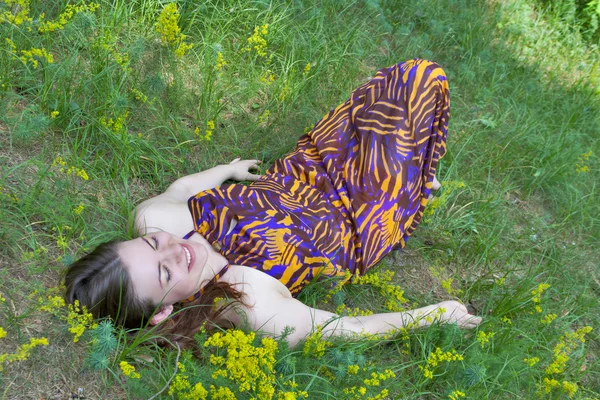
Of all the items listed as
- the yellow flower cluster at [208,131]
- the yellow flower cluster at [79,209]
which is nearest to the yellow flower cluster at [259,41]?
the yellow flower cluster at [208,131]

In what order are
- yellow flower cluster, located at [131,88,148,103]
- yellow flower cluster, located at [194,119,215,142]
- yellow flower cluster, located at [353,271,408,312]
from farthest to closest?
1. yellow flower cluster, located at [194,119,215,142]
2. yellow flower cluster, located at [131,88,148,103]
3. yellow flower cluster, located at [353,271,408,312]

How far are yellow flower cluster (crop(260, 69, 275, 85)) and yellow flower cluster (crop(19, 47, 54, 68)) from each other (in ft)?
4.30

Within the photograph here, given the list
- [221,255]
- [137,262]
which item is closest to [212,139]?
[221,255]

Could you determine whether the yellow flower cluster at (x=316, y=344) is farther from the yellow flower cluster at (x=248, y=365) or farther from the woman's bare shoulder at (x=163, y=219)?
the woman's bare shoulder at (x=163, y=219)

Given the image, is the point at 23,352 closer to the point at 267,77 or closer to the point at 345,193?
the point at 345,193

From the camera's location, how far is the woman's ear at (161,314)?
250 centimetres

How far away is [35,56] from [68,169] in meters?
0.86

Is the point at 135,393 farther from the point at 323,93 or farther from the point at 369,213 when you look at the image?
the point at 323,93

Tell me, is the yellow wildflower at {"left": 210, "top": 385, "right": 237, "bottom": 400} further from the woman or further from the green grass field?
the woman

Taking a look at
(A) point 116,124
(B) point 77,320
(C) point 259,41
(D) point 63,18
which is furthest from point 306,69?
(B) point 77,320

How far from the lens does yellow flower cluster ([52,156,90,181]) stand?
8.92 feet

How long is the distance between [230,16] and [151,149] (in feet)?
4.02

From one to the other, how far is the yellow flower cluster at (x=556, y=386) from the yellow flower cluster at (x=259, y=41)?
2.49 m

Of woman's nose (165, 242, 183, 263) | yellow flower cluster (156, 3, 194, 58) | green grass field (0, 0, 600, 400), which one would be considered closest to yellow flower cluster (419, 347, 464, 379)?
green grass field (0, 0, 600, 400)
